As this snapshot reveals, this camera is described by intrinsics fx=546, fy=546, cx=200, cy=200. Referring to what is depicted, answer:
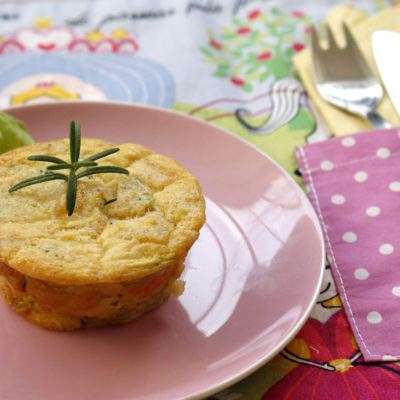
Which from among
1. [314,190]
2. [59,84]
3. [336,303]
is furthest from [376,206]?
[59,84]

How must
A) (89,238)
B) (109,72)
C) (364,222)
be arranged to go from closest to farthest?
(89,238), (364,222), (109,72)

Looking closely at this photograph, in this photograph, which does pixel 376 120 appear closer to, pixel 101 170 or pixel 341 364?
pixel 341 364

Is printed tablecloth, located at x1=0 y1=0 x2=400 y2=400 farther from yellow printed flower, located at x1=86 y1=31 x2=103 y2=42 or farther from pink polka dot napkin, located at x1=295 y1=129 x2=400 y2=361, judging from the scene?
pink polka dot napkin, located at x1=295 y1=129 x2=400 y2=361

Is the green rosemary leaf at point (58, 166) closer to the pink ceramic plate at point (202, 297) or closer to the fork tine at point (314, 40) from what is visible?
the pink ceramic plate at point (202, 297)

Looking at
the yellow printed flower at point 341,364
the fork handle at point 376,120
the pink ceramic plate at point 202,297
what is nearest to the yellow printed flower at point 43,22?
the pink ceramic plate at point 202,297

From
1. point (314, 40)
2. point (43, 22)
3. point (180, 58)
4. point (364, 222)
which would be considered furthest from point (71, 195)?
point (43, 22)

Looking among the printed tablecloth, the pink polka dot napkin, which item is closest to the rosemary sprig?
the pink polka dot napkin

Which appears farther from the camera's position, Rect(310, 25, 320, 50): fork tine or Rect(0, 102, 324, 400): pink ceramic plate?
Rect(310, 25, 320, 50): fork tine
